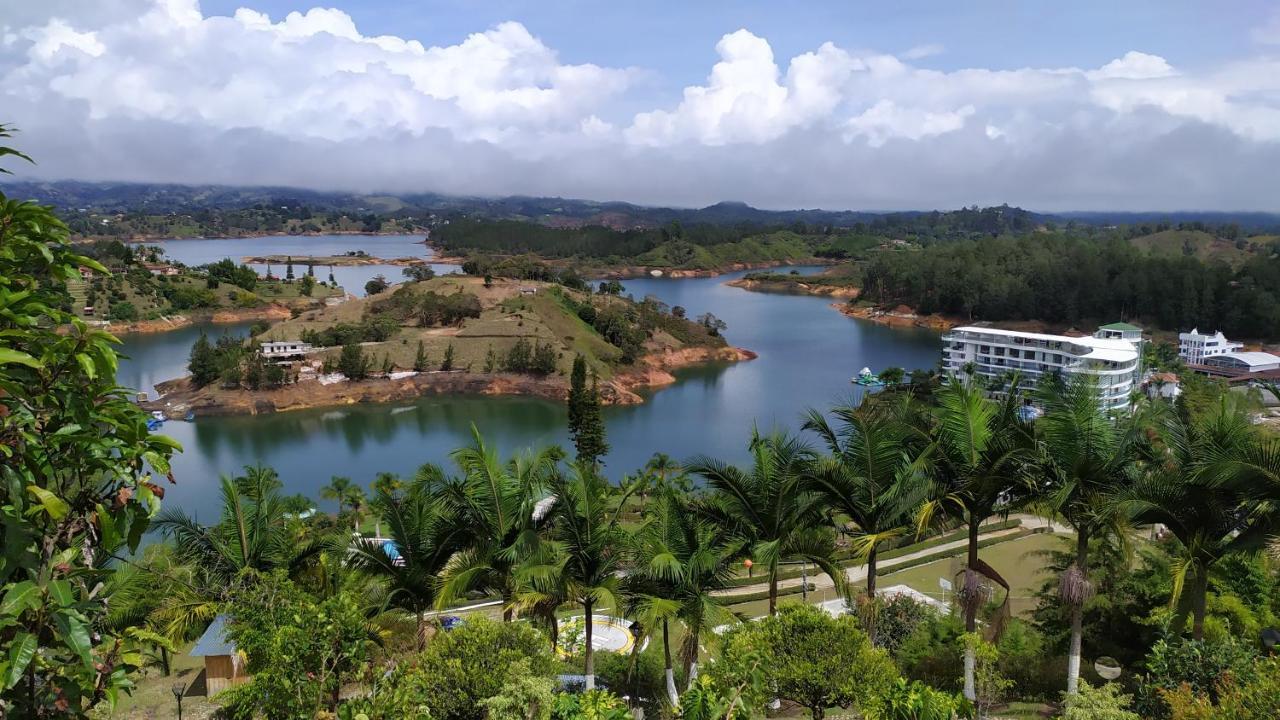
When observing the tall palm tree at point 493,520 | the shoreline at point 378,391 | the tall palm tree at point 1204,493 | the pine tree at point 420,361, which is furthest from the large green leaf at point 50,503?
the pine tree at point 420,361

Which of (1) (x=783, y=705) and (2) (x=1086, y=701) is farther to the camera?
(1) (x=783, y=705)

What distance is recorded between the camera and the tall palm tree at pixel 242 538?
8.78m

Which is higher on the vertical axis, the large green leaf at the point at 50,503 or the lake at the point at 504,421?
the large green leaf at the point at 50,503

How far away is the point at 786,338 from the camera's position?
69.1m

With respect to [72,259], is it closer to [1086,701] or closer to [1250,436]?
[1086,701]

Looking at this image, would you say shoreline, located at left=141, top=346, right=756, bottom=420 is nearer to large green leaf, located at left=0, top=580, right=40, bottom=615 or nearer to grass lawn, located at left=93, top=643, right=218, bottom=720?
grass lawn, located at left=93, top=643, right=218, bottom=720

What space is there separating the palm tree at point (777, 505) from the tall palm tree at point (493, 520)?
5.34ft

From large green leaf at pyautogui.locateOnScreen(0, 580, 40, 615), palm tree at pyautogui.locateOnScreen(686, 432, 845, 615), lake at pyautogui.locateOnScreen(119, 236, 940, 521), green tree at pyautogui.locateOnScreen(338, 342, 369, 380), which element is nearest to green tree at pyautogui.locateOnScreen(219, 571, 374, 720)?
large green leaf at pyautogui.locateOnScreen(0, 580, 40, 615)

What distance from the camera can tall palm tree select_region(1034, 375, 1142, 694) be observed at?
24.1 ft

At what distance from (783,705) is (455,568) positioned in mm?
3617

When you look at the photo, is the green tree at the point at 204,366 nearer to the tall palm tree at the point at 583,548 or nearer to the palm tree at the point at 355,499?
the palm tree at the point at 355,499

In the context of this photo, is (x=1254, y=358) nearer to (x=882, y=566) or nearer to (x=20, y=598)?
(x=882, y=566)

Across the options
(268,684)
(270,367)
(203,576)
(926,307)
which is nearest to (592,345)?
(270,367)

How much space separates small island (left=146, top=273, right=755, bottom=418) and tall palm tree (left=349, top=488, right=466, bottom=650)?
37943 mm
